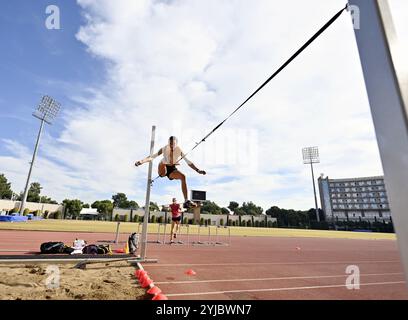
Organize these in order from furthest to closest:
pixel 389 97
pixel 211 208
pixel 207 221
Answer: pixel 211 208, pixel 207 221, pixel 389 97

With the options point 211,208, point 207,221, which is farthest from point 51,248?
point 211,208

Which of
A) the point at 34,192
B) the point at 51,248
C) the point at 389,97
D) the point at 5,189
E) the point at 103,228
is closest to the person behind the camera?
the point at 389,97

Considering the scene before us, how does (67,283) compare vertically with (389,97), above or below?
below

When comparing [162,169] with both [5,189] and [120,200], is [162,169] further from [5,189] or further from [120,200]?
[120,200]

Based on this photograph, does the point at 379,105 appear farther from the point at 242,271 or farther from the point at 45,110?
the point at 45,110

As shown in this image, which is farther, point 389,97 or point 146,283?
point 146,283

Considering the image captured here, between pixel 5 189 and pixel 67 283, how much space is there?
75569 millimetres

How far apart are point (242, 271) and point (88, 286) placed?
3121 mm

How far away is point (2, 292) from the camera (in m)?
3.03

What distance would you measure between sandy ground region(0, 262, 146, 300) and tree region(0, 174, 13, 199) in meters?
73.1

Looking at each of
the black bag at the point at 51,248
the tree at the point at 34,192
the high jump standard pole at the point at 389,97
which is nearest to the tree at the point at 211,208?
the tree at the point at 34,192

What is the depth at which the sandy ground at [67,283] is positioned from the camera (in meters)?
3.05

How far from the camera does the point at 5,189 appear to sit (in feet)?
201
